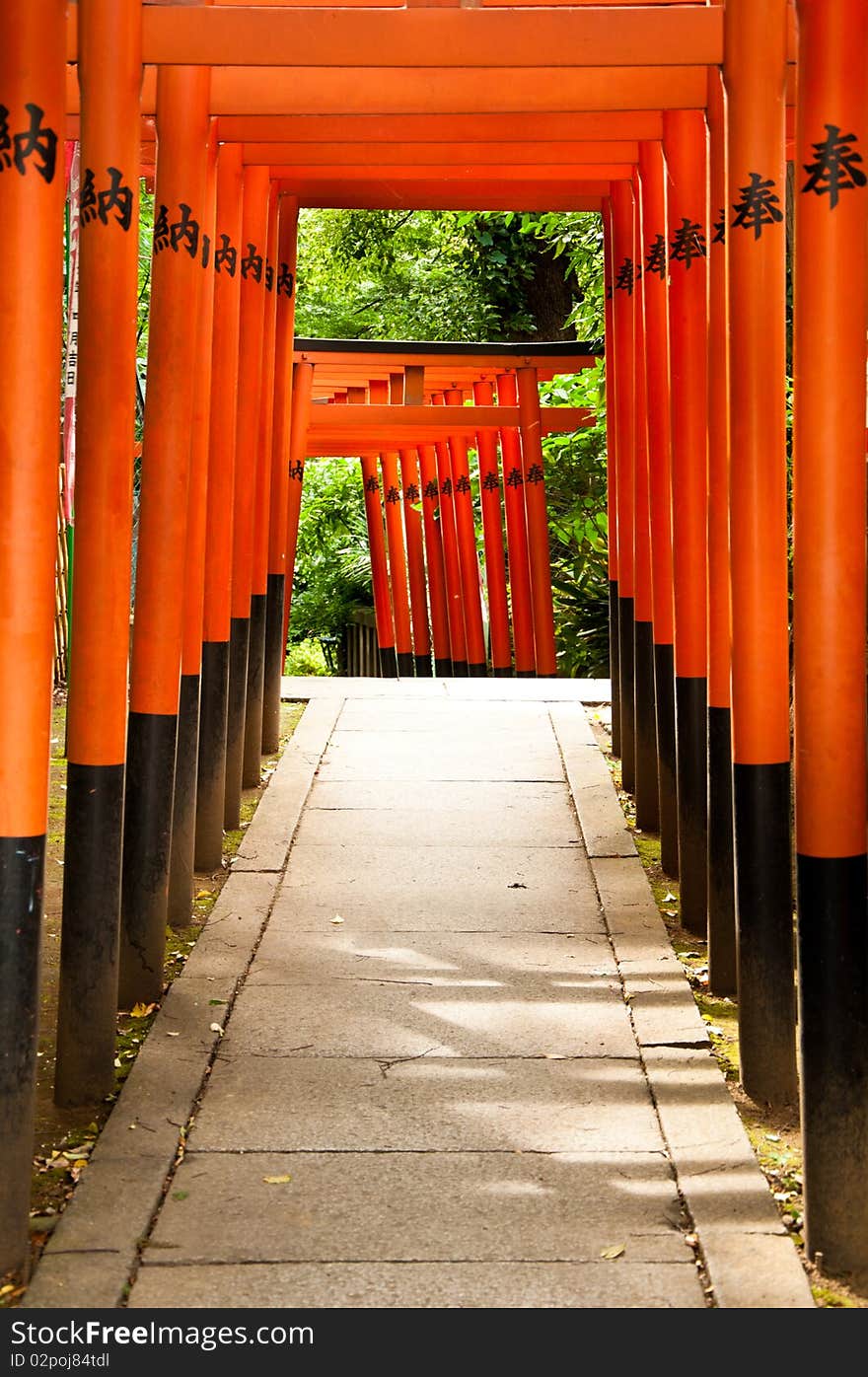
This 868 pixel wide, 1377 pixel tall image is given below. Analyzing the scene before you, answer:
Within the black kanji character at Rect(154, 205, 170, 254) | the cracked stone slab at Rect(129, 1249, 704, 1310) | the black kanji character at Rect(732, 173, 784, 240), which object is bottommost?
the cracked stone slab at Rect(129, 1249, 704, 1310)

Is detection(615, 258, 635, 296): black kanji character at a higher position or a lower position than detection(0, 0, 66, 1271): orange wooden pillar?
higher

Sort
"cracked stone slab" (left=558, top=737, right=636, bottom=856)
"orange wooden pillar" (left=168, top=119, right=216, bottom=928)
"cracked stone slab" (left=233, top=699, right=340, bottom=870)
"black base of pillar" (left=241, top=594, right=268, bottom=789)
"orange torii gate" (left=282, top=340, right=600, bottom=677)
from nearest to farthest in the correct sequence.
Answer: "orange wooden pillar" (left=168, top=119, right=216, bottom=928) < "cracked stone slab" (left=233, top=699, right=340, bottom=870) < "cracked stone slab" (left=558, top=737, right=636, bottom=856) < "black base of pillar" (left=241, top=594, right=268, bottom=789) < "orange torii gate" (left=282, top=340, right=600, bottom=677)

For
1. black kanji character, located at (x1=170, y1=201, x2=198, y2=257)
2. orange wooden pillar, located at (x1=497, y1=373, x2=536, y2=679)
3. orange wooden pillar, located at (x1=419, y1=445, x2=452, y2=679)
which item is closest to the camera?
black kanji character, located at (x1=170, y1=201, x2=198, y2=257)

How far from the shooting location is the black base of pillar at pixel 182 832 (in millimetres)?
6473

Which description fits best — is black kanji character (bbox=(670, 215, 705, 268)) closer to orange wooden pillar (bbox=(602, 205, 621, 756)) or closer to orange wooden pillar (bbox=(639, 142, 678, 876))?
orange wooden pillar (bbox=(639, 142, 678, 876))

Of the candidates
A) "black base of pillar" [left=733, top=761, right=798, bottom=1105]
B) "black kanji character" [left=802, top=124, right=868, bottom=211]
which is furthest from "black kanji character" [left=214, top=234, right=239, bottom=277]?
"black kanji character" [left=802, top=124, right=868, bottom=211]

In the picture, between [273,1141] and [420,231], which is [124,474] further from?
[420,231]

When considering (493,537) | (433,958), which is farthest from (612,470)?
(493,537)

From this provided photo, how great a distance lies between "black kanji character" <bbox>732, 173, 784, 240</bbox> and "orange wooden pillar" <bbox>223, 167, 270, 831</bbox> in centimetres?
355

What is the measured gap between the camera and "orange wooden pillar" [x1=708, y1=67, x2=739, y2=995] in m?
5.61

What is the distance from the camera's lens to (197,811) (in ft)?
24.2

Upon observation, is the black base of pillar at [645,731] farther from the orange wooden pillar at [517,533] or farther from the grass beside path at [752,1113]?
the orange wooden pillar at [517,533]

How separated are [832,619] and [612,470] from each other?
5.42 m

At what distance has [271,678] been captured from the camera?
9930mm
